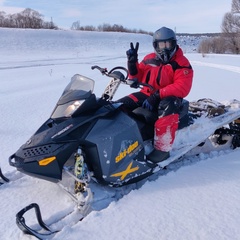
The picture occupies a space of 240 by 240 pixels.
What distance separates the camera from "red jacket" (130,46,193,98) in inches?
122

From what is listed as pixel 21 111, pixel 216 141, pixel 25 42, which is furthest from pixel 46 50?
pixel 216 141

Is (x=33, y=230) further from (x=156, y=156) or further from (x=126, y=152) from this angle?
(x=156, y=156)

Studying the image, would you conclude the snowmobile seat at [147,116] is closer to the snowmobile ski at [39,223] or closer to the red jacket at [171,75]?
the red jacket at [171,75]

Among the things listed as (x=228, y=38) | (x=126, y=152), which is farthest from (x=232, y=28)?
(x=126, y=152)

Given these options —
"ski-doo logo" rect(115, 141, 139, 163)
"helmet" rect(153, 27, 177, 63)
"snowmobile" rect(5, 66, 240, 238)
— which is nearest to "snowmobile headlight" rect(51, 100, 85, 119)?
"snowmobile" rect(5, 66, 240, 238)

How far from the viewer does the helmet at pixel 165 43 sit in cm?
323

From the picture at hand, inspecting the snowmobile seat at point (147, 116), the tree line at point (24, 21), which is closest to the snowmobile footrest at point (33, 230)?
the snowmobile seat at point (147, 116)

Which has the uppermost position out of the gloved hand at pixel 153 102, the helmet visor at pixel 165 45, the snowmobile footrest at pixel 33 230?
the helmet visor at pixel 165 45

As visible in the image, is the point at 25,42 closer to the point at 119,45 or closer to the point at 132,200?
the point at 119,45

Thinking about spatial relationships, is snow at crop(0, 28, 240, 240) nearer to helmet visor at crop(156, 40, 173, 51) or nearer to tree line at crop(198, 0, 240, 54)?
helmet visor at crop(156, 40, 173, 51)

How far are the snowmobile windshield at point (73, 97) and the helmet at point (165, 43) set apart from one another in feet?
3.21

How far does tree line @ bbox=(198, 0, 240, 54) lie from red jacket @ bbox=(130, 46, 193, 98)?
1362 inches

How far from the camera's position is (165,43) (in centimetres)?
324

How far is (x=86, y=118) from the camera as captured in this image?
2.57 m
